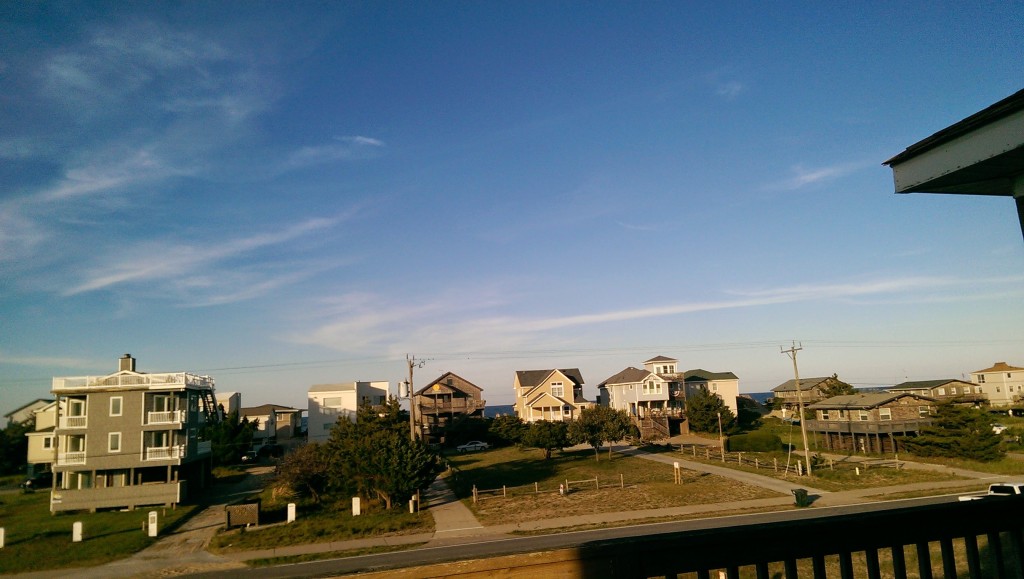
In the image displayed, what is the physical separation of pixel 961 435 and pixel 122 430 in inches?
2503

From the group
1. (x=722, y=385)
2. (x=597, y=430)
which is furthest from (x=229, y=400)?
(x=722, y=385)

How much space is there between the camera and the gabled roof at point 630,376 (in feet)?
243

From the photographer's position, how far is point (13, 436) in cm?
6425

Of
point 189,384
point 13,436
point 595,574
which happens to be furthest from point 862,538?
point 13,436

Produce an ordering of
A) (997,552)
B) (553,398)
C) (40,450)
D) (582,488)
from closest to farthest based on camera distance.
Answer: (997,552), (582,488), (40,450), (553,398)

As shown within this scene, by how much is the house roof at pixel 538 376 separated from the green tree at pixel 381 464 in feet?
162

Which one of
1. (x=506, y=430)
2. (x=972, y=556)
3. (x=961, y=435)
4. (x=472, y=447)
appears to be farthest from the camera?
(x=472, y=447)

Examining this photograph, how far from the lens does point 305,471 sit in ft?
120

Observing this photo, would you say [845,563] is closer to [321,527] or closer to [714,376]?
[321,527]

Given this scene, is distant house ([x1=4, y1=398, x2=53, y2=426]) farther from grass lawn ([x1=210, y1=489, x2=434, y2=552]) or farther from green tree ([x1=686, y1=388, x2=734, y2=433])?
green tree ([x1=686, y1=388, x2=734, y2=433])

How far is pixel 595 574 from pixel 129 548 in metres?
32.5

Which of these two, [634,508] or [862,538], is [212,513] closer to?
[634,508]

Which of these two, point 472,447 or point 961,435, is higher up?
point 961,435

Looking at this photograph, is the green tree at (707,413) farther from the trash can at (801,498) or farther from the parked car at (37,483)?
the parked car at (37,483)
